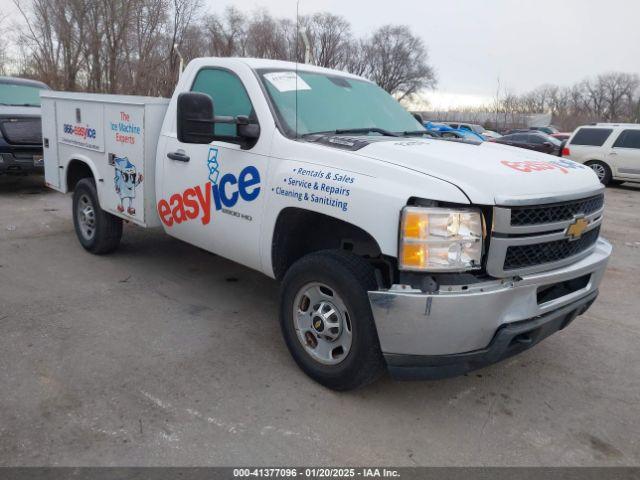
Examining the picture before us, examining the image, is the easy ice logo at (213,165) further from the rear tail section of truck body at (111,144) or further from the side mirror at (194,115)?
the rear tail section of truck body at (111,144)

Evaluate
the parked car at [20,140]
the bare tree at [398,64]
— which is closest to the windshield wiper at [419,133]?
the parked car at [20,140]

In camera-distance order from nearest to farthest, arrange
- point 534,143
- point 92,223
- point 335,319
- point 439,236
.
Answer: point 439,236 → point 335,319 → point 92,223 → point 534,143

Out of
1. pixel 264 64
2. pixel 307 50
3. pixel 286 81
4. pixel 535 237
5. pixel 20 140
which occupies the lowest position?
pixel 535 237

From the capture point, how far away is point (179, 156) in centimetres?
448

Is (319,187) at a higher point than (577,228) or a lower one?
higher

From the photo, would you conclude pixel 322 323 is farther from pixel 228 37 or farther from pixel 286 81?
pixel 228 37

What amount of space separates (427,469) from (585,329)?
2.57m

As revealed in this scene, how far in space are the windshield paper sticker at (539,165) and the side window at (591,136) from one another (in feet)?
44.1

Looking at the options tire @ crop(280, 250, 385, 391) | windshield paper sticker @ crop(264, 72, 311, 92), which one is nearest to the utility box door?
windshield paper sticker @ crop(264, 72, 311, 92)

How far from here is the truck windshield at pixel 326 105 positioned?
3.89m

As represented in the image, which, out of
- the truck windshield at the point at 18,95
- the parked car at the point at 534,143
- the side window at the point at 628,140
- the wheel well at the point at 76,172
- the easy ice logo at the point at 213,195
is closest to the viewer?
the easy ice logo at the point at 213,195

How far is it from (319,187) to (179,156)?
5.50ft

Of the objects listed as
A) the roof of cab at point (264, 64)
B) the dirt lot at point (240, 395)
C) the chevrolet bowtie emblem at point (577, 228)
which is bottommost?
the dirt lot at point (240, 395)

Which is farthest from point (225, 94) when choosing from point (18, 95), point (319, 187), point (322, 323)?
point (18, 95)
